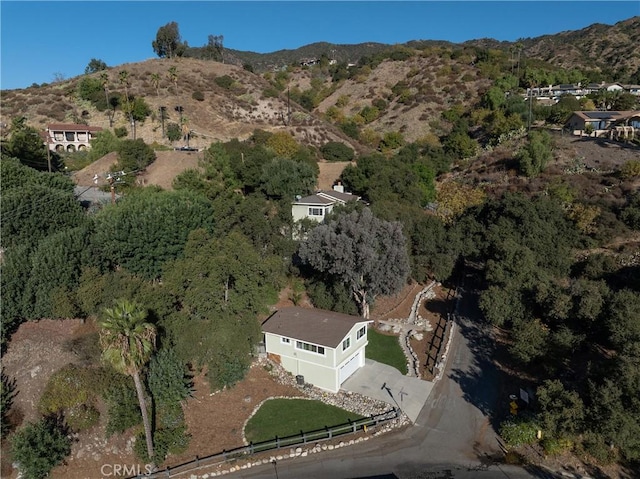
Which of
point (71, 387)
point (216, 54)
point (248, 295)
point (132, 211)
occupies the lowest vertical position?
point (71, 387)

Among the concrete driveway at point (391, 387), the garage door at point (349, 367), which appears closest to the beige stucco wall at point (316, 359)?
the garage door at point (349, 367)

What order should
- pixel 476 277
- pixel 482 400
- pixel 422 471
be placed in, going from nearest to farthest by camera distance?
pixel 422 471 < pixel 482 400 < pixel 476 277

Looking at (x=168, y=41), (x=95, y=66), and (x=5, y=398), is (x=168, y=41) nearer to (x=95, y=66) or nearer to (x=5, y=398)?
(x=95, y=66)

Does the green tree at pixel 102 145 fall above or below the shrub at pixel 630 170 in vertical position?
above

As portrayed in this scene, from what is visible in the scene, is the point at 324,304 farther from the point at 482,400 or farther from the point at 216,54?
the point at 216,54

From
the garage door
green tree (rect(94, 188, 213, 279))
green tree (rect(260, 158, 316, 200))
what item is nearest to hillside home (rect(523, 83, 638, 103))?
green tree (rect(260, 158, 316, 200))

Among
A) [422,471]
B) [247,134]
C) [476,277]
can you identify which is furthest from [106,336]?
[247,134]

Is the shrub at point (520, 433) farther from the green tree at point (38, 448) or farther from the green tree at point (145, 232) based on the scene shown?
the green tree at point (145, 232)
